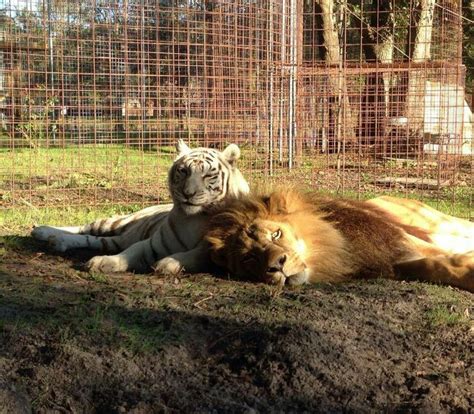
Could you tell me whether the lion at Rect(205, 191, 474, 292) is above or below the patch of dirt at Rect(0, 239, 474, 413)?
above

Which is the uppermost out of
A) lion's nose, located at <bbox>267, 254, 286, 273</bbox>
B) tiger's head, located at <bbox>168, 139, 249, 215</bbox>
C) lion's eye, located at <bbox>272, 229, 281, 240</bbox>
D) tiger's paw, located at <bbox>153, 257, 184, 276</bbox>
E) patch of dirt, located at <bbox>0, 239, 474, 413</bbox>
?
tiger's head, located at <bbox>168, 139, 249, 215</bbox>

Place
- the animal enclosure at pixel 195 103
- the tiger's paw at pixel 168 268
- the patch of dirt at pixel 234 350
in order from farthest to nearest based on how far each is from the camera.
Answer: the animal enclosure at pixel 195 103
the tiger's paw at pixel 168 268
the patch of dirt at pixel 234 350

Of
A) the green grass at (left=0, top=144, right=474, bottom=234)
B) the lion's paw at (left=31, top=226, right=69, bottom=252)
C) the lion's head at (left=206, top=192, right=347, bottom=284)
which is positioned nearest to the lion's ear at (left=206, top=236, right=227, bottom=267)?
the lion's head at (left=206, top=192, right=347, bottom=284)

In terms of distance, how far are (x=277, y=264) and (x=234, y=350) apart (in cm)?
113

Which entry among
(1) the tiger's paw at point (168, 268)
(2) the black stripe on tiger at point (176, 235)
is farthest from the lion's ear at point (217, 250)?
(2) the black stripe on tiger at point (176, 235)

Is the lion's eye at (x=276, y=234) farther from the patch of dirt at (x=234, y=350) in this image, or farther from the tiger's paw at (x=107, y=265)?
the tiger's paw at (x=107, y=265)

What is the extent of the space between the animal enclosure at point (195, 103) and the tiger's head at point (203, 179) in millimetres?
4043

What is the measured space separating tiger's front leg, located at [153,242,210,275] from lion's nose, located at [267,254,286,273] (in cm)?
76

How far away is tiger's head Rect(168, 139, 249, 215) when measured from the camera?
18.2 feet

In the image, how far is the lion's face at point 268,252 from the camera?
14.6 feet

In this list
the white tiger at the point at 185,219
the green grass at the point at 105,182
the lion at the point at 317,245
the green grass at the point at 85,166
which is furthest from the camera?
the green grass at the point at 85,166

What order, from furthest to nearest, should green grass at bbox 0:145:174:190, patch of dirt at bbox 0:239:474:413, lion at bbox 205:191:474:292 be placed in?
green grass at bbox 0:145:174:190 < lion at bbox 205:191:474:292 < patch of dirt at bbox 0:239:474:413

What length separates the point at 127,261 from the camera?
550 centimetres

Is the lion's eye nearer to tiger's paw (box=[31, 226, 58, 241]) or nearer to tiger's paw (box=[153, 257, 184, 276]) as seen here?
tiger's paw (box=[153, 257, 184, 276])
